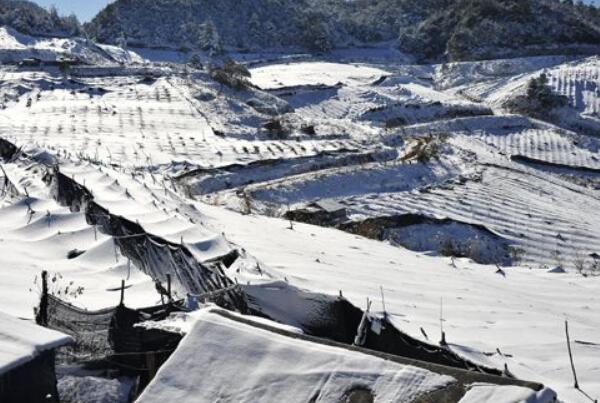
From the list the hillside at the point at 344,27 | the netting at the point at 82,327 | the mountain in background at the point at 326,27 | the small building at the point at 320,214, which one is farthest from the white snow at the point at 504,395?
the hillside at the point at 344,27

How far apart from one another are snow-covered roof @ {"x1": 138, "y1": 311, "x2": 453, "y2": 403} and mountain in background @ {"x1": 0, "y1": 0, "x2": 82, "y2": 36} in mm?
48633

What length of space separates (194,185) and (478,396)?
49.1 ft

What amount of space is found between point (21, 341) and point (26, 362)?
0.16m

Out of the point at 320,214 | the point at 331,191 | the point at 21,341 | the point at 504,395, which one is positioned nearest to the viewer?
the point at 504,395

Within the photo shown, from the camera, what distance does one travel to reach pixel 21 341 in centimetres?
373

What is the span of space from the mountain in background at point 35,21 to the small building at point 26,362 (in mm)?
48338

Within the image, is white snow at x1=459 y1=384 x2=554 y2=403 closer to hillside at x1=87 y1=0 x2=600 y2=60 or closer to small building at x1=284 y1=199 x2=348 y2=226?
small building at x1=284 y1=199 x2=348 y2=226

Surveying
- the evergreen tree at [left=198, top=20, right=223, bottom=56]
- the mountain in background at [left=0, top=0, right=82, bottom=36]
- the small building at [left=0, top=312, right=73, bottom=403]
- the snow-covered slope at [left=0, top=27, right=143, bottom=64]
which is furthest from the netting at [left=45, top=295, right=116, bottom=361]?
the evergreen tree at [left=198, top=20, right=223, bottom=56]

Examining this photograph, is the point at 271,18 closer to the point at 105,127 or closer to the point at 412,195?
the point at 105,127

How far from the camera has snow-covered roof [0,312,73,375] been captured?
3.55 m

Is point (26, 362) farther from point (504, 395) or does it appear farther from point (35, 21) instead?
point (35, 21)

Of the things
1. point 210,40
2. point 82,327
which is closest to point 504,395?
point 82,327

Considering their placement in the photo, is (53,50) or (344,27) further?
(344,27)

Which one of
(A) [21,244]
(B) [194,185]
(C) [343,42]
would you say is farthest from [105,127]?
(C) [343,42]
